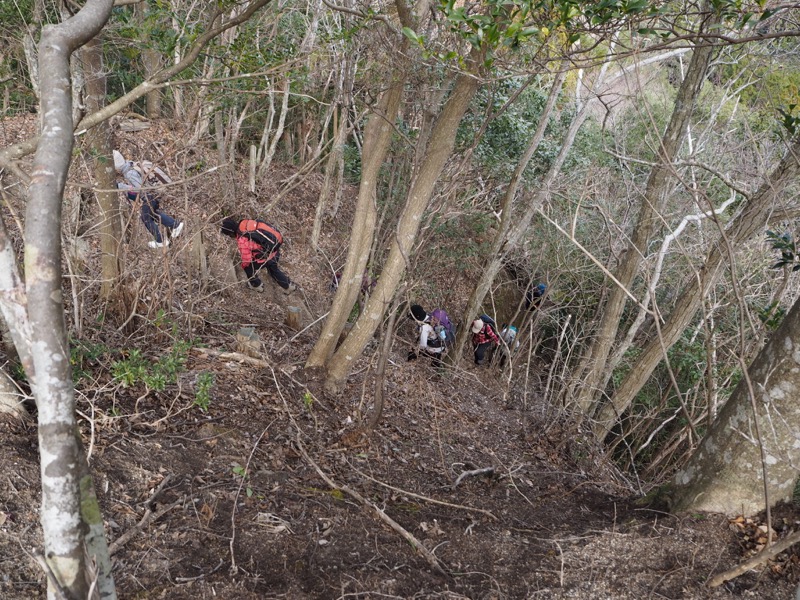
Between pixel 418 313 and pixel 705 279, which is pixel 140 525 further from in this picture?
pixel 705 279

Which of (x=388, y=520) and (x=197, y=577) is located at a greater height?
(x=197, y=577)

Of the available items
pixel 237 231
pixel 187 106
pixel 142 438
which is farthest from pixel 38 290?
pixel 187 106

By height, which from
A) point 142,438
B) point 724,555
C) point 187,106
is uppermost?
point 187,106

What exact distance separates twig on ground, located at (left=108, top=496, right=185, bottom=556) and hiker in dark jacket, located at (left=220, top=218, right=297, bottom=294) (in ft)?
15.2

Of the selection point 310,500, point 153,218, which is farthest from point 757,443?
point 153,218

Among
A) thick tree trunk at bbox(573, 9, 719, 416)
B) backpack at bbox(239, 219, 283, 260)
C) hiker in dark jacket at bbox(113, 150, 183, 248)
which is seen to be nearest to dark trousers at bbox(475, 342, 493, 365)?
thick tree trunk at bbox(573, 9, 719, 416)

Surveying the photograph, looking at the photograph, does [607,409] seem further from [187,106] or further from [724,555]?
[187,106]

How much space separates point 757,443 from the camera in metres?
3.29

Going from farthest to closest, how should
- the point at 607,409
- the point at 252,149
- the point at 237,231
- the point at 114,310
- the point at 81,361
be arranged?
1. the point at 252,149
2. the point at 607,409
3. the point at 237,231
4. the point at 114,310
5. the point at 81,361

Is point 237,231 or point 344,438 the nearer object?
point 344,438

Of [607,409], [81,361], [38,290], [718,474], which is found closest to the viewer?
[38,290]

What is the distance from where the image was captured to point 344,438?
555cm

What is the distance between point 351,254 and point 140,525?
334 cm

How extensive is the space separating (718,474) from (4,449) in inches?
173
